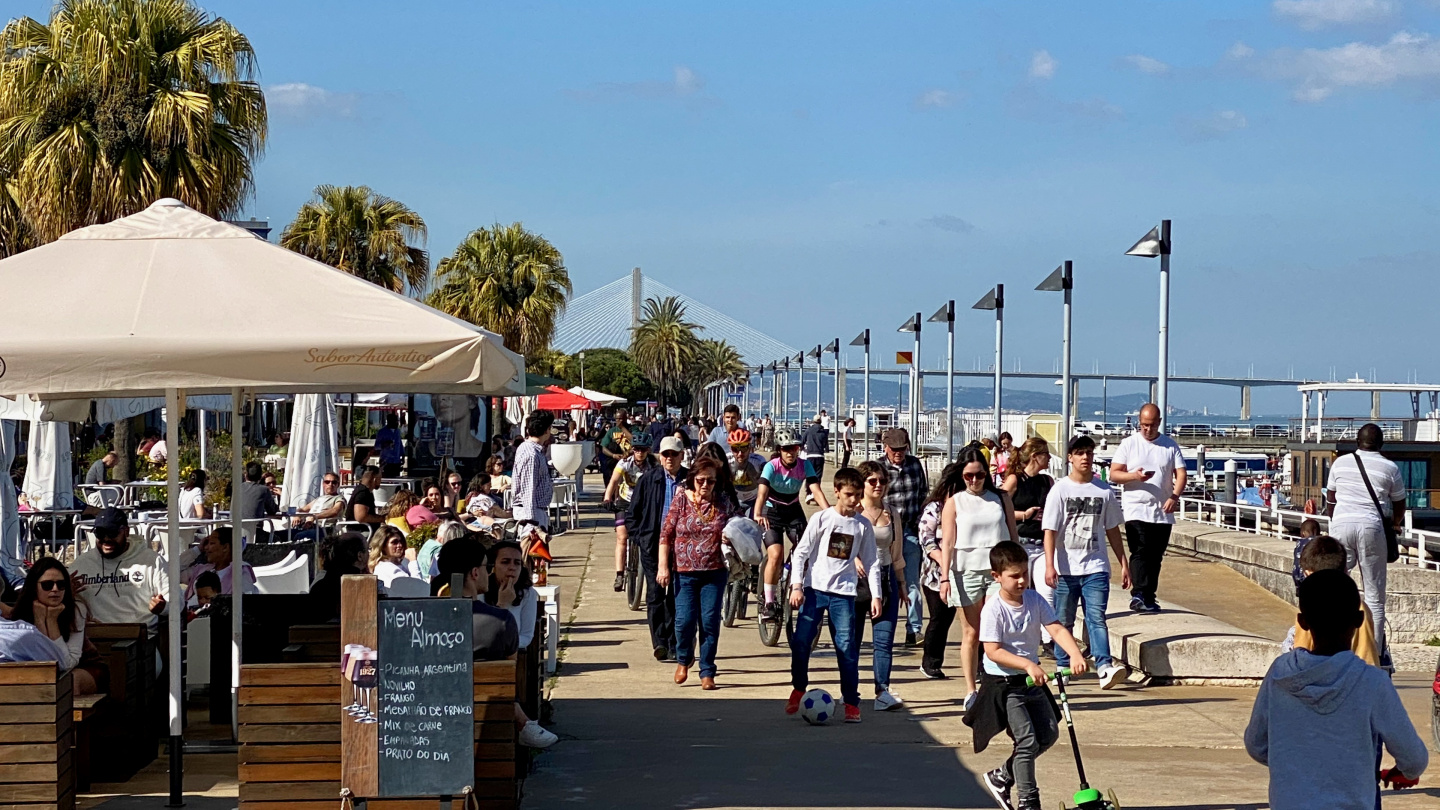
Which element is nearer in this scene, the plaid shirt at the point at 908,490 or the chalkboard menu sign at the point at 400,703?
the chalkboard menu sign at the point at 400,703

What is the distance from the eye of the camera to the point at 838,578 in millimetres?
9320

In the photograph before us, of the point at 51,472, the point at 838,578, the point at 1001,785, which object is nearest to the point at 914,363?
the point at 51,472

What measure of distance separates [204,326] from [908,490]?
→ 22.5ft

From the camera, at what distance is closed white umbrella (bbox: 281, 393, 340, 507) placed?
1870 cm

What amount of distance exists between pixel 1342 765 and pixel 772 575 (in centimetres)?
604

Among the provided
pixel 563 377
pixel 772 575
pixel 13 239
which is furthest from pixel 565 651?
pixel 563 377

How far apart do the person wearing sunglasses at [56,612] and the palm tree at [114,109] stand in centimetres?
1453

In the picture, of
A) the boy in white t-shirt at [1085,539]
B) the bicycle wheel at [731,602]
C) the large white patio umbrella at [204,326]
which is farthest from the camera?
the bicycle wheel at [731,602]

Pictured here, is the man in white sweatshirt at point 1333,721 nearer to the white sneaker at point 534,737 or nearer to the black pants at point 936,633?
the white sneaker at point 534,737

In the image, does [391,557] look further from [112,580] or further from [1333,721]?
[1333,721]

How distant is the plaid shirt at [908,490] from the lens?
1187 centimetres

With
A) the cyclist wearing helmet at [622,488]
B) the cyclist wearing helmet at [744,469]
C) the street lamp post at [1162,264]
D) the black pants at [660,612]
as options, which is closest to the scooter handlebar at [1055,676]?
the black pants at [660,612]

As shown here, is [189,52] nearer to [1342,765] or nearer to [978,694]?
[978,694]

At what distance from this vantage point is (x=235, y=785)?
745 centimetres
